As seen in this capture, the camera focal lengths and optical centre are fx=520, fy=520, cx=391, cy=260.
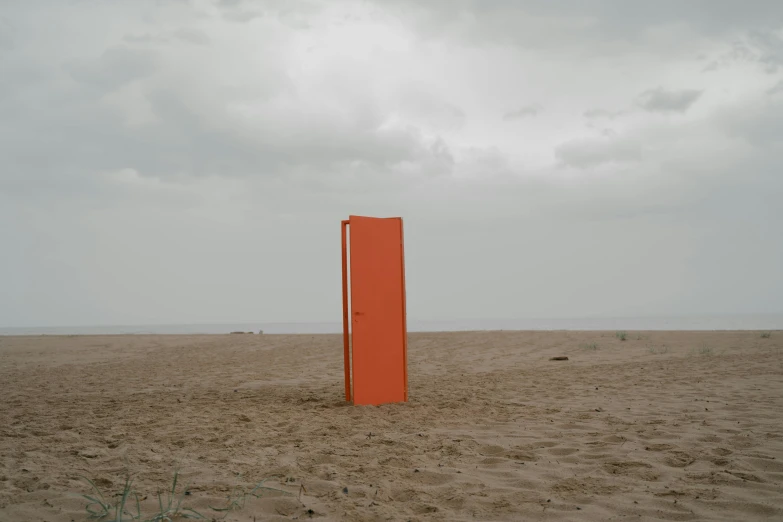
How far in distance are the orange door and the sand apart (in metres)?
Result: 0.35

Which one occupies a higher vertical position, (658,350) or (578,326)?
(658,350)

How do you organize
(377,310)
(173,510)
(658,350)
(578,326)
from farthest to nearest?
(578,326) < (658,350) < (377,310) < (173,510)

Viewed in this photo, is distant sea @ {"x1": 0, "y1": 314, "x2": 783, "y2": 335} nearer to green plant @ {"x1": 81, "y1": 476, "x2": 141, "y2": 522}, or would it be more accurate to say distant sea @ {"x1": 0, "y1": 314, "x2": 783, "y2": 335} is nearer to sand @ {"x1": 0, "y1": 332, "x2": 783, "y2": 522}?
sand @ {"x1": 0, "y1": 332, "x2": 783, "y2": 522}

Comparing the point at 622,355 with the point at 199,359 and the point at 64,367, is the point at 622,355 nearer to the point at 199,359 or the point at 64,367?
the point at 199,359

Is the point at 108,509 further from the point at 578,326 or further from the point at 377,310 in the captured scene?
the point at 578,326

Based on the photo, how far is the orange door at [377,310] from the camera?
6.32 m

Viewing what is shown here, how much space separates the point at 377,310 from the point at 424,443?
7.18 feet

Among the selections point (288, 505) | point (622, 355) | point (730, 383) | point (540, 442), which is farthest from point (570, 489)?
point (622, 355)

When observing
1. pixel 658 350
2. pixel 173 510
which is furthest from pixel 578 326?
pixel 173 510

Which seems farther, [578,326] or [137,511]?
[578,326]

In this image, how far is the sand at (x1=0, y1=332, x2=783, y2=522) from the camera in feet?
10.3

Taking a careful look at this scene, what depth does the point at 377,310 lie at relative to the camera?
6.42m

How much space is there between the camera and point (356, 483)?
3.47 metres

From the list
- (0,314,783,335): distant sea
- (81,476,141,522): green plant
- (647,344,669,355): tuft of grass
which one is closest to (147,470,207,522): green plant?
(81,476,141,522): green plant
